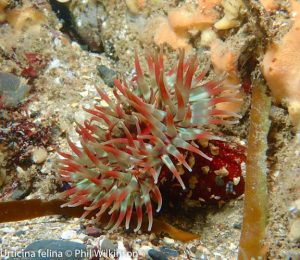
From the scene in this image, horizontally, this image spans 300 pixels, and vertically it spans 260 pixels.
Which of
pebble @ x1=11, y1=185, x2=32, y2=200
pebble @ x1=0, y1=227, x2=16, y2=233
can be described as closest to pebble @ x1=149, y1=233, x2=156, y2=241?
pebble @ x1=0, y1=227, x2=16, y2=233

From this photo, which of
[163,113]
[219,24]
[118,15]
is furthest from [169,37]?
[163,113]

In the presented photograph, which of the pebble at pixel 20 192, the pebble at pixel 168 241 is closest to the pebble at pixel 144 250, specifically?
the pebble at pixel 168 241

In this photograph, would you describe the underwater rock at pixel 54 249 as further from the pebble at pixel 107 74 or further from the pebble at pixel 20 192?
the pebble at pixel 107 74

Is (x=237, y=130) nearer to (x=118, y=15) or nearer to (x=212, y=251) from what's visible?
(x=212, y=251)

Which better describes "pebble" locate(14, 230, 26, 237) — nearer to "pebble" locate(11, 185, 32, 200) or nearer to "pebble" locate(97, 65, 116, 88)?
"pebble" locate(11, 185, 32, 200)

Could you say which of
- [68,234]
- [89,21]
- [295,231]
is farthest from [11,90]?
[295,231]
